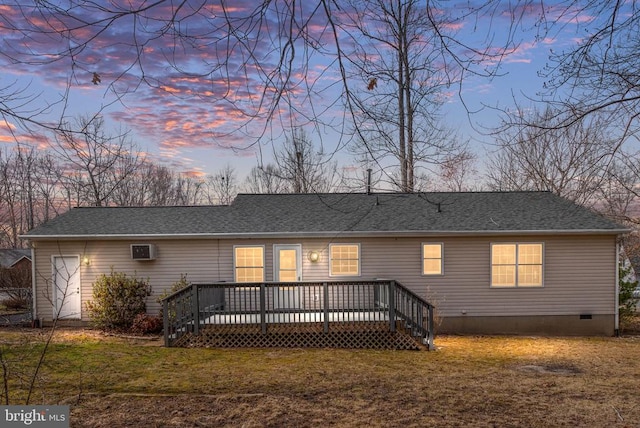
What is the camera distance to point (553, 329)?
45.2ft

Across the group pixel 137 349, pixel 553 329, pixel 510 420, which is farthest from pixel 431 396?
pixel 553 329

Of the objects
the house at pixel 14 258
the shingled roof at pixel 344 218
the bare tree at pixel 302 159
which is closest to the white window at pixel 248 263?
the shingled roof at pixel 344 218

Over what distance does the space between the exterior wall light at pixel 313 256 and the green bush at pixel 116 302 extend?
517 centimetres

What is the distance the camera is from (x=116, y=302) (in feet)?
44.0

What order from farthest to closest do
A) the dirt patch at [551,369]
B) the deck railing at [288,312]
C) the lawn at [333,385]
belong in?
the deck railing at [288,312] < the dirt patch at [551,369] < the lawn at [333,385]

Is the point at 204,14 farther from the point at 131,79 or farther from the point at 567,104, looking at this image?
the point at 567,104

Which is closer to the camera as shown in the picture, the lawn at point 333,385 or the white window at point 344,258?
the lawn at point 333,385

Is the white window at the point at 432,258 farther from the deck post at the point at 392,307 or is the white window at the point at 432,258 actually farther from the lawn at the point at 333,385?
the deck post at the point at 392,307

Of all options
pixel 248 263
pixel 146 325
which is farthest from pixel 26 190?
pixel 248 263

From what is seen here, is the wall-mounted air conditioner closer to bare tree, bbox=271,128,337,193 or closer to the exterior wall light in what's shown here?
the exterior wall light

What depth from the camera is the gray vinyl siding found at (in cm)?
1366

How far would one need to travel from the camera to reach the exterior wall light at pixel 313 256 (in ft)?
44.4

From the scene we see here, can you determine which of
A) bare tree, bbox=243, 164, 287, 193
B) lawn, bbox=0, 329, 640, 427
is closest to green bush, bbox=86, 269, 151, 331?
lawn, bbox=0, 329, 640, 427

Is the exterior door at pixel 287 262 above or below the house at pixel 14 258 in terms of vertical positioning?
above
